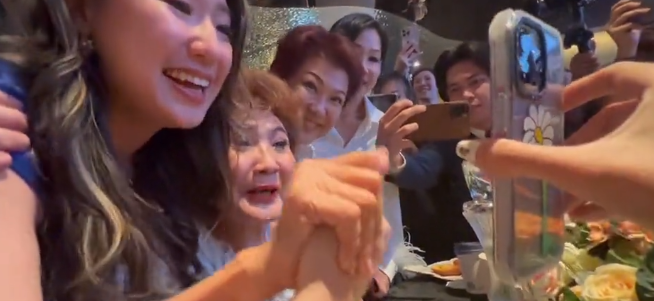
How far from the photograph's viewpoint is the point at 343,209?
14.3 inches

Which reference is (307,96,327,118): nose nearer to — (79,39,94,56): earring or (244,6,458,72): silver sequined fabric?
(244,6,458,72): silver sequined fabric

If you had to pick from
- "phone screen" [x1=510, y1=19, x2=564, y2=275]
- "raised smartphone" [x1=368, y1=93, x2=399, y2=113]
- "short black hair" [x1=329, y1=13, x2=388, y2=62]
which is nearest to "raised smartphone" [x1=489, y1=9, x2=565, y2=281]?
"phone screen" [x1=510, y1=19, x2=564, y2=275]

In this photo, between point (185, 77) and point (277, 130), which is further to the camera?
point (277, 130)

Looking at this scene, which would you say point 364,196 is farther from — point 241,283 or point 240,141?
point 240,141

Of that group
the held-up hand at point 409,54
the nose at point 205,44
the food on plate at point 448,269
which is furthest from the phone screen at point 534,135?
the held-up hand at point 409,54

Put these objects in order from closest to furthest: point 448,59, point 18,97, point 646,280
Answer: point 646,280, point 18,97, point 448,59

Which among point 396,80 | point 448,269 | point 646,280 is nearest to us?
point 646,280

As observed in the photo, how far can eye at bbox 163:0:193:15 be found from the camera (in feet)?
2.22

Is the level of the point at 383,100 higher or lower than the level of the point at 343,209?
lower

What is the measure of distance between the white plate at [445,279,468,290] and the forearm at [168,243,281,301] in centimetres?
53

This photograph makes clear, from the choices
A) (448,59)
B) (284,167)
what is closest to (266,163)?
(284,167)

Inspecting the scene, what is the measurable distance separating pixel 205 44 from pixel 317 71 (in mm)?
637

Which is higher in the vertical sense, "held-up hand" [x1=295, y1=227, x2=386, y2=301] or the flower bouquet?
"held-up hand" [x1=295, y1=227, x2=386, y2=301]

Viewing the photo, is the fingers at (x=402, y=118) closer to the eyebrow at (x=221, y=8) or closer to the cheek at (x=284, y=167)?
the cheek at (x=284, y=167)
